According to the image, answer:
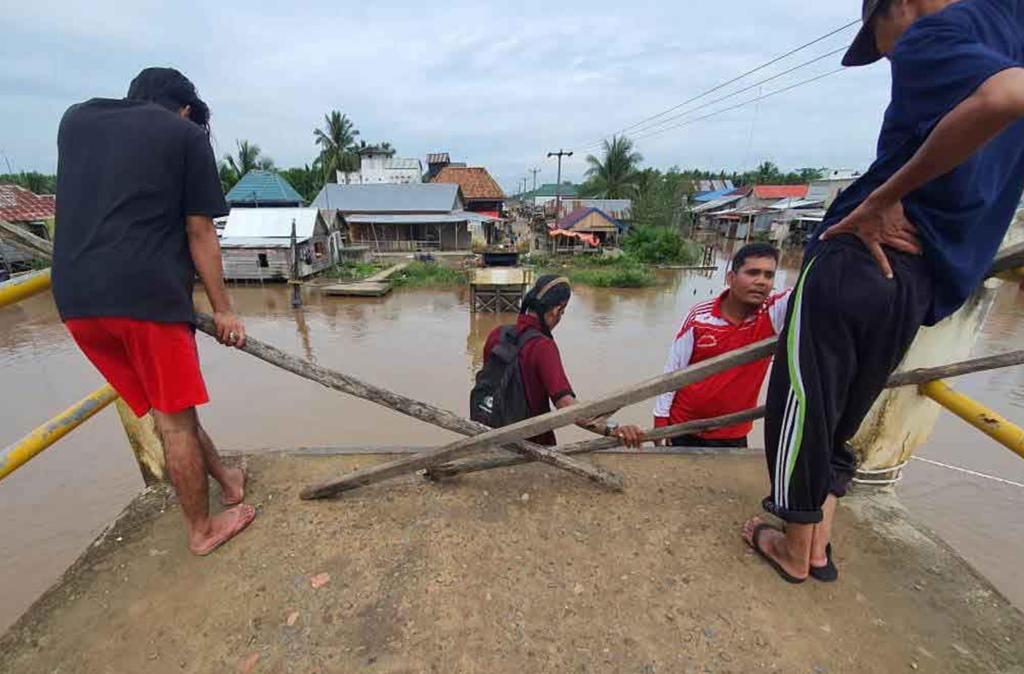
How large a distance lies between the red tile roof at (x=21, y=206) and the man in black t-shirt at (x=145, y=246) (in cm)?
2796

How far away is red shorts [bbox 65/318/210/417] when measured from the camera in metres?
1.74

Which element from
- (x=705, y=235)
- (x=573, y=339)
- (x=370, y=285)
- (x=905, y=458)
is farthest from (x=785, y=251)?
(x=905, y=458)

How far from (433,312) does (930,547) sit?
17.1 meters

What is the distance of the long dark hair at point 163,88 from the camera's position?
186cm

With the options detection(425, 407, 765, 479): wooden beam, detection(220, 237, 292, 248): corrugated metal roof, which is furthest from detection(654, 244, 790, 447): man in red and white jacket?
detection(220, 237, 292, 248): corrugated metal roof

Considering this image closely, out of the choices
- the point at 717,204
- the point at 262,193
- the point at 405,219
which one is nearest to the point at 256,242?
the point at 405,219

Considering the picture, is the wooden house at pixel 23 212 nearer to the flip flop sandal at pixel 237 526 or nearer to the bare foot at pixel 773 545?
the flip flop sandal at pixel 237 526

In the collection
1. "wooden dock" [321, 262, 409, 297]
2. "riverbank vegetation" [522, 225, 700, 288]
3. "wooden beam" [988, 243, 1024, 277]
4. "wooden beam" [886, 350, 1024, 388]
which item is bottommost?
"wooden dock" [321, 262, 409, 297]

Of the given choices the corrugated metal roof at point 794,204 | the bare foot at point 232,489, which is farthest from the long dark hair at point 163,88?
the corrugated metal roof at point 794,204

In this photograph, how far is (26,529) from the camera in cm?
602

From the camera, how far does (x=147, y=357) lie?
180cm

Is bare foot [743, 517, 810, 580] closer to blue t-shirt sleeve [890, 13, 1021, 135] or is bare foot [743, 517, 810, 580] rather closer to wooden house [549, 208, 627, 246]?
blue t-shirt sleeve [890, 13, 1021, 135]

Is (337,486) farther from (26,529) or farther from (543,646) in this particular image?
(26,529)

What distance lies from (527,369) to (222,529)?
63.7 inches
